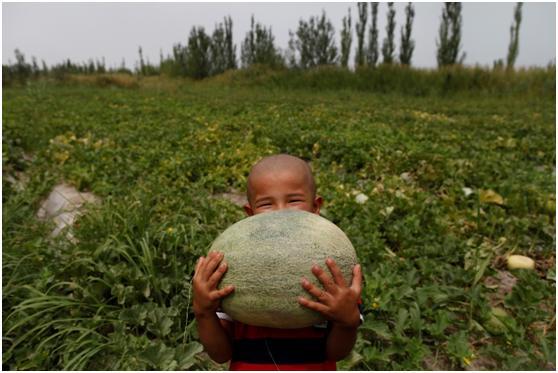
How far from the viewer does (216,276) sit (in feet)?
4.39

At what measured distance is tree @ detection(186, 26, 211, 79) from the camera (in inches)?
1147

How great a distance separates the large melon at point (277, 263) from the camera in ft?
4.24

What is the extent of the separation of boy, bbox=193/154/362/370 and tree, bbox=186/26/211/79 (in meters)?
29.2

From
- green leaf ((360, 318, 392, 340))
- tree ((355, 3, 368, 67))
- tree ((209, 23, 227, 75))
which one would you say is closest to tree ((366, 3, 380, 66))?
tree ((355, 3, 368, 67))

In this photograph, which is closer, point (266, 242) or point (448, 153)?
point (266, 242)

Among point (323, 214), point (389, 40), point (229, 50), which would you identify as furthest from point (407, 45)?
point (323, 214)

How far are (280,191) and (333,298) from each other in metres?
0.44

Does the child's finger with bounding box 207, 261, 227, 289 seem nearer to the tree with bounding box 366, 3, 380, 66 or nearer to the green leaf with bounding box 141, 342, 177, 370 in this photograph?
the green leaf with bounding box 141, 342, 177, 370

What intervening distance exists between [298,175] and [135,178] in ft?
10.5

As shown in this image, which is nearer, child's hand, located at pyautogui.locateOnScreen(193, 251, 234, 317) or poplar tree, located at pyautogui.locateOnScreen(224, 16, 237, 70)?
child's hand, located at pyautogui.locateOnScreen(193, 251, 234, 317)

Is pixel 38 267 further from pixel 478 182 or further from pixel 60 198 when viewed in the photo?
pixel 478 182

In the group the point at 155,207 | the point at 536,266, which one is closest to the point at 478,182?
the point at 536,266

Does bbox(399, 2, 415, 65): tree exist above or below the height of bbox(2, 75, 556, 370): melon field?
above

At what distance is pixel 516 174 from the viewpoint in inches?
181
